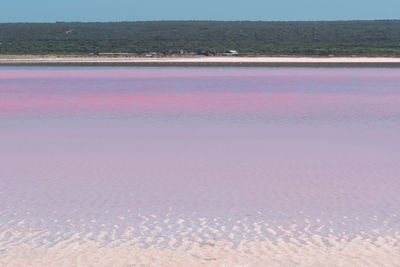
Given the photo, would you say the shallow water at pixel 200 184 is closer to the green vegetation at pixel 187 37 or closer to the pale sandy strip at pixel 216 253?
the pale sandy strip at pixel 216 253

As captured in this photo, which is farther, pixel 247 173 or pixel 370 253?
pixel 247 173

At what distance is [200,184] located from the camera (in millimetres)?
8188

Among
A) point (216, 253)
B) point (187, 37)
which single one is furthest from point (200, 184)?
point (187, 37)

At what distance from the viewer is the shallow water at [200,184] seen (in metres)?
5.73

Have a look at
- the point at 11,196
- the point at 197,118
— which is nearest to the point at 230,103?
the point at 197,118

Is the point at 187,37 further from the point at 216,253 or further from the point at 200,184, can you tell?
the point at 216,253

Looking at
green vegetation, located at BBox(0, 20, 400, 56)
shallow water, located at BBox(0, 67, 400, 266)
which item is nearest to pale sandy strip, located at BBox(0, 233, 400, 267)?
shallow water, located at BBox(0, 67, 400, 266)

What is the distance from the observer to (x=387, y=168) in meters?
9.11

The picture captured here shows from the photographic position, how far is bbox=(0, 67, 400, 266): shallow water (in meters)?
5.73

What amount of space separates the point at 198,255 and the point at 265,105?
12708 mm

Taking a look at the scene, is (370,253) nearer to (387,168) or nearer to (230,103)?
(387,168)

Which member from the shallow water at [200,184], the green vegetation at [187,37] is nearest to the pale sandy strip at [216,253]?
the shallow water at [200,184]

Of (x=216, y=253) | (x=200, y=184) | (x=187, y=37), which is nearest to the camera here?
(x=216, y=253)

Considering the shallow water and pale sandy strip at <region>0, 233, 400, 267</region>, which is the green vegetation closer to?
the shallow water
